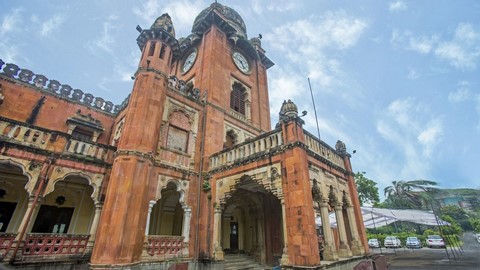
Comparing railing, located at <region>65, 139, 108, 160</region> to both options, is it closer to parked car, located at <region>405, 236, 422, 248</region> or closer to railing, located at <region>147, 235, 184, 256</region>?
railing, located at <region>147, 235, 184, 256</region>

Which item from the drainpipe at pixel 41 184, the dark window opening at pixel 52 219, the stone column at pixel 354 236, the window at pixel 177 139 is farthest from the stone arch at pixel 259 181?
the dark window opening at pixel 52 219

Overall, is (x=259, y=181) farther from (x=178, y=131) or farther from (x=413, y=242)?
(x=413, y=242)

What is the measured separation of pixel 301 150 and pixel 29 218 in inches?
435

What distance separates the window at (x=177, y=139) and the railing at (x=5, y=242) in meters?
7.00

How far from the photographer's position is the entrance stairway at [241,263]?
12925 millimetres

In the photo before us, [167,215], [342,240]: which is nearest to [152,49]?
[167,215]

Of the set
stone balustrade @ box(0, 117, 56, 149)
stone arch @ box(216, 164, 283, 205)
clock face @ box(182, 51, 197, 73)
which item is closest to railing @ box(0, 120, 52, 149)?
stone balustrade @ box(0, 117, 56, 149)

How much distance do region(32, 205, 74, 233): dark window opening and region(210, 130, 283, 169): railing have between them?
338 inches

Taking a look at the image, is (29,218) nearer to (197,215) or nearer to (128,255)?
(128,255)

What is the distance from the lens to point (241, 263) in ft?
44.6

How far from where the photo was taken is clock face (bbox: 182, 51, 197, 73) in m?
20.1

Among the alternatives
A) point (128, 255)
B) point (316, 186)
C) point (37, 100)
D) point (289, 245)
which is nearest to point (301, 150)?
point (316, 186)

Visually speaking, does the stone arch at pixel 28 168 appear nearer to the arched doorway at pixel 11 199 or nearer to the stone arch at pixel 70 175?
the stone arch at pixel 70 175

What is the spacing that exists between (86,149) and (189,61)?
12310mm
